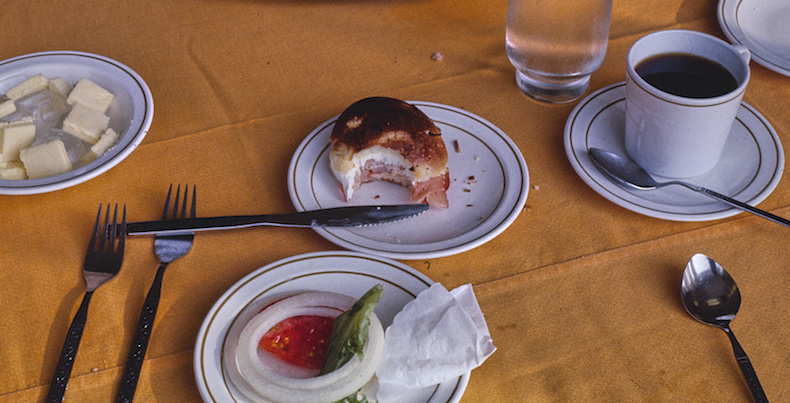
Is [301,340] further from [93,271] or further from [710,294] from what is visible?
[710,294]

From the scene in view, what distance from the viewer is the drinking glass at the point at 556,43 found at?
97 centimetres

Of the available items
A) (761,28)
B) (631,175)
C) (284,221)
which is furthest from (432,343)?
(761,28)

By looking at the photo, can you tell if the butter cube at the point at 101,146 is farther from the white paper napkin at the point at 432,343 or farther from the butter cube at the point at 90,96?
the white paper napkin at the point at 432,343

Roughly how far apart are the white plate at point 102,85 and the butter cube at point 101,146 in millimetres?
18

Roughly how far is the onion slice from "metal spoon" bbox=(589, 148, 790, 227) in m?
0.44

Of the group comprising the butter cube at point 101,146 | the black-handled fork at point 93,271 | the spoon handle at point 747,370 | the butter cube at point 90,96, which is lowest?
the spoon handle at point 747,370

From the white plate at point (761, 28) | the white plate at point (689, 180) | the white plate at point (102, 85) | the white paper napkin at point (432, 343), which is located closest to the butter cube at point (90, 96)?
the white plate at point (102, 85)

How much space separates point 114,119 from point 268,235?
0.38 m

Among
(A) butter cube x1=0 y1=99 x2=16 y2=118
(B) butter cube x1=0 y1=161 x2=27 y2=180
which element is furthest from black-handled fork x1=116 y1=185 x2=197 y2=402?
(A) butter cube x1=0 y1=99 x2=16 y2=118

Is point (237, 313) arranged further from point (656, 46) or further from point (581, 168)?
point (656, 46)

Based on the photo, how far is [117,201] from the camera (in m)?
0.93

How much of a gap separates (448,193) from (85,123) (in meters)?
0.58

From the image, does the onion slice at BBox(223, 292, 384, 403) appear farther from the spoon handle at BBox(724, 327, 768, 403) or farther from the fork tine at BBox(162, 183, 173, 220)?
the spoon handle at BBox(724, 327, 768, 403)

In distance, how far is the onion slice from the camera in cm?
64
